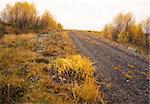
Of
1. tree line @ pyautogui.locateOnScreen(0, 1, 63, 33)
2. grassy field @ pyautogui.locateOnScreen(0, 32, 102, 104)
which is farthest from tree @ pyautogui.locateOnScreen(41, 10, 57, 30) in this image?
grassy field @ pyautogui.locateOnScreen(0, 32, 102, 104)

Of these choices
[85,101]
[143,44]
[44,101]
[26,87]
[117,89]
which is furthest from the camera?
[143,44]

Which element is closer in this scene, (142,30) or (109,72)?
(109,72)

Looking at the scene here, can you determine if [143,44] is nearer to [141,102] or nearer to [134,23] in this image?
[134,23]

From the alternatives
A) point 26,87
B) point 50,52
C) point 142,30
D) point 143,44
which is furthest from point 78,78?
point 142,30

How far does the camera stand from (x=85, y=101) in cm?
742

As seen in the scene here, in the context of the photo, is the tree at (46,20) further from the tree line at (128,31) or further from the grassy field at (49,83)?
the grassy field at (49,83)

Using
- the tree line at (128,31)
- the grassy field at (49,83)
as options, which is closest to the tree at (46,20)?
the tree line at (128,31)

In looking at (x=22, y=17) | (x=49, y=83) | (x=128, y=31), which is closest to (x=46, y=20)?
(x=22, y=17)

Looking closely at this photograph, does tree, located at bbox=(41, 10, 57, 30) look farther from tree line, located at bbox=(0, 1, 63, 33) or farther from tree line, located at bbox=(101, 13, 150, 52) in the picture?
tree line, located at bbox=(101, 13, 150, 52)

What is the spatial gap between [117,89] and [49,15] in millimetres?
64220

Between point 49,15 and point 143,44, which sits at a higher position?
point 49,15

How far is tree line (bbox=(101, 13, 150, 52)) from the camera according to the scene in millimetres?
57844

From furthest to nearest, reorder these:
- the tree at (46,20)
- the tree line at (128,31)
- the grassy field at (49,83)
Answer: the tree at (46,20) < the tree line at (128,31) < the grassy field at (49,83)

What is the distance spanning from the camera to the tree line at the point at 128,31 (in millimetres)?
57844
